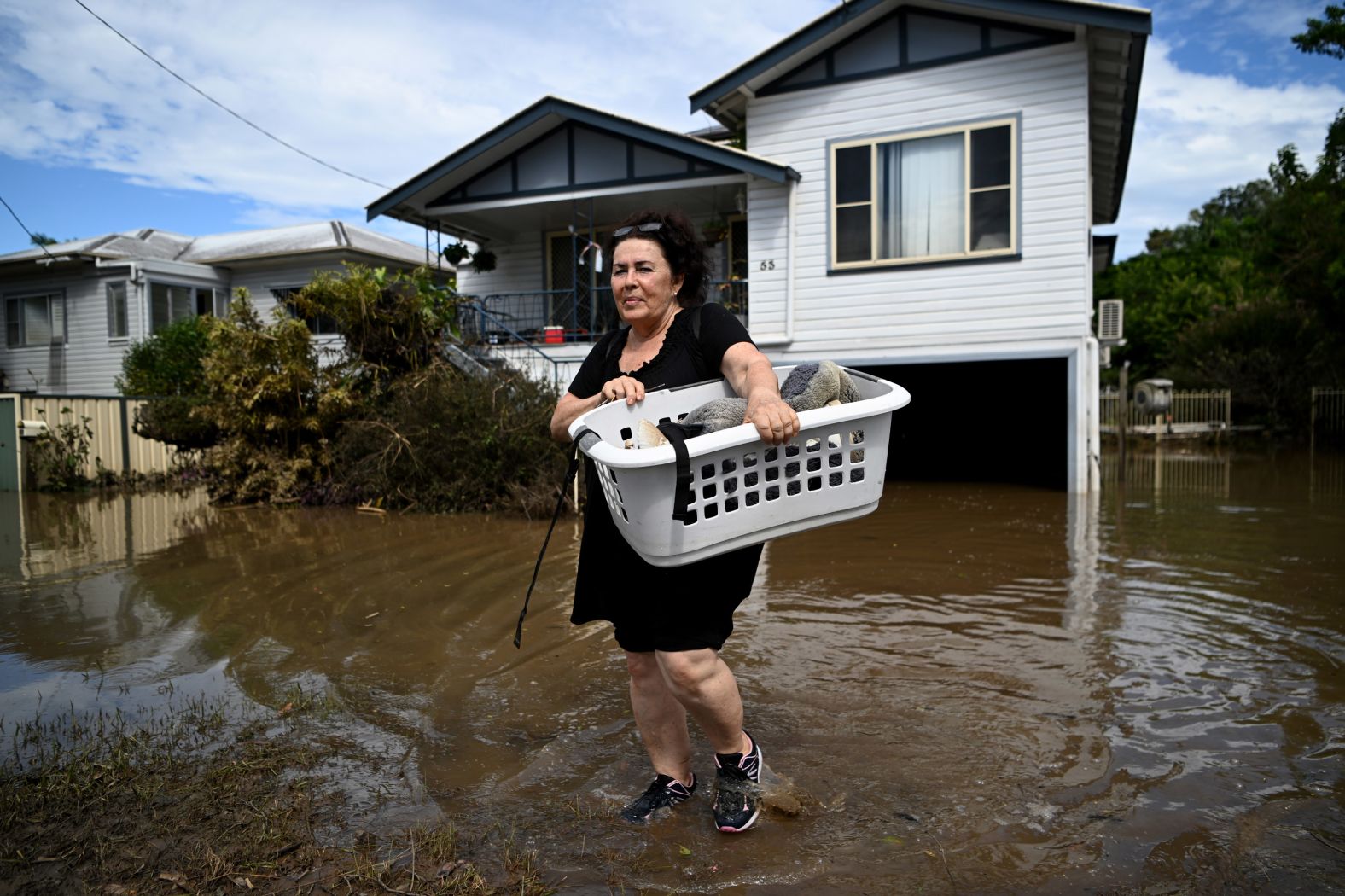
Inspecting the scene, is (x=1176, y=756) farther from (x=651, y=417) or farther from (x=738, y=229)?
(x=738, y=229)

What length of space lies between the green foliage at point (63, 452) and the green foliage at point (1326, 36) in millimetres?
27667

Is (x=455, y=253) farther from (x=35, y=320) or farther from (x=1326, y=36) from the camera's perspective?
(x=1326, y=36)

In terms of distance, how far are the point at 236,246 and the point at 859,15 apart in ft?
63.5

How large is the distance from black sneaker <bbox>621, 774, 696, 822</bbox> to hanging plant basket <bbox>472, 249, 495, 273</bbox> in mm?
14865

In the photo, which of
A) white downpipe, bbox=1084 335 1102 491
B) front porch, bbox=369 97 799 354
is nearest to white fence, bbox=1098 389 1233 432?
white downpipe, bbox=1084 335 1102 491

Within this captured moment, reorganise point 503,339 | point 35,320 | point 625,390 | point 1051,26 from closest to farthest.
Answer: point 625,390 → point 1051,26 → point 503,339 → point 35,320

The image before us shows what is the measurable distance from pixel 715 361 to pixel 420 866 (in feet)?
5.79

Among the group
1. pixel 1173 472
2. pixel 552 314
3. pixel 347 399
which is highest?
pixel 552 314

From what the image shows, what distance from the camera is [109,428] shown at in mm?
16312

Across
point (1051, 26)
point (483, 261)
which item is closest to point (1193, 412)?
point (1051, 26)

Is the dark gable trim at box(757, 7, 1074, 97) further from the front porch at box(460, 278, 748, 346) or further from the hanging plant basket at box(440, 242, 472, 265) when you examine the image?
the hanging plant basket at box(440, 242, 472, 265)

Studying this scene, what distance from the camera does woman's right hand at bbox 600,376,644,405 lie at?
2.91 metres

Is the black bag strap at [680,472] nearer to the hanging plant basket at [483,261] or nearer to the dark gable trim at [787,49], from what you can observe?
the dark gable trim at [787,49]

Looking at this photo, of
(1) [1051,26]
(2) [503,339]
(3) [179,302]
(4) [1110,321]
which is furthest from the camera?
(3) [179,302]
